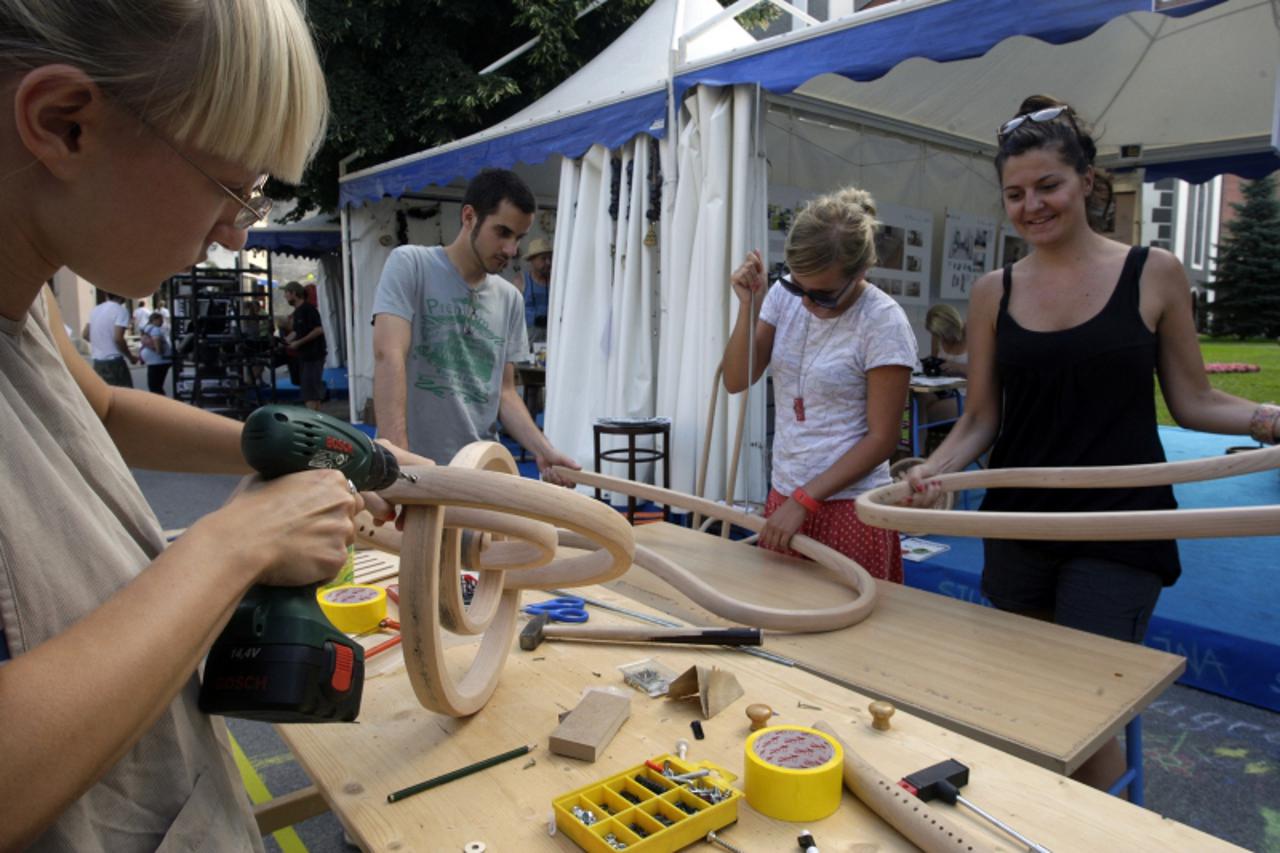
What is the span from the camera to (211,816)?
84cm

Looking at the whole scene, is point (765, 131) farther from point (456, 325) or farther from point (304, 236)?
point (304, 236)

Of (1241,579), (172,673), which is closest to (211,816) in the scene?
(172,673)

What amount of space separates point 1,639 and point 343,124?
12567mm

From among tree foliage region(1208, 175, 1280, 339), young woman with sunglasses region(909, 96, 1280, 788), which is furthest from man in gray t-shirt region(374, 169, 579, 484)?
tree foliage region(1208, 175, 1280, 339)

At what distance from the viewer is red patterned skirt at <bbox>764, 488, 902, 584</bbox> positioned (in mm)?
2789

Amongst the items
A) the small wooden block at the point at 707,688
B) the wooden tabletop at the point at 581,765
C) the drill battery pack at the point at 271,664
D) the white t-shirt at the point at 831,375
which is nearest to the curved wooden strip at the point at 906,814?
the wooden tabletop at the point at 581,765

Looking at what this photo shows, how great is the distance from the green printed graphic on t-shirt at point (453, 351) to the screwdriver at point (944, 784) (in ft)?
7.62

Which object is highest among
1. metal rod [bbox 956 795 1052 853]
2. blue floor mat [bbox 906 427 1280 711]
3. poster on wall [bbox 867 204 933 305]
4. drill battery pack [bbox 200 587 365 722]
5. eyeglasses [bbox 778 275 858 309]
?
poster on wall [bbox 867 204 933 305]

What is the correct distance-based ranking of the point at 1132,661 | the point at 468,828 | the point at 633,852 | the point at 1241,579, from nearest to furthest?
1. the point at 633,852
2. the point at 468,828
3. the point at 1132,661
4. the point at 1241,579

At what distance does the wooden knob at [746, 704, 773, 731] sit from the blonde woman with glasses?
31.0 inches

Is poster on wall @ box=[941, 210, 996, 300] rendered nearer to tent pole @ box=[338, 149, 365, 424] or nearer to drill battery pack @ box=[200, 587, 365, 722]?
tent pole @ box=[338, 149, 365, 424]

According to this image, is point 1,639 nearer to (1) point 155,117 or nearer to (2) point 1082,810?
(1) point 155,117

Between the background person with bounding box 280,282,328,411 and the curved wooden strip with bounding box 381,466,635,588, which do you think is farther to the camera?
the background person with bounding box 280,282,328,411

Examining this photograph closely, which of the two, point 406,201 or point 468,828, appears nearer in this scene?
point 468,828
